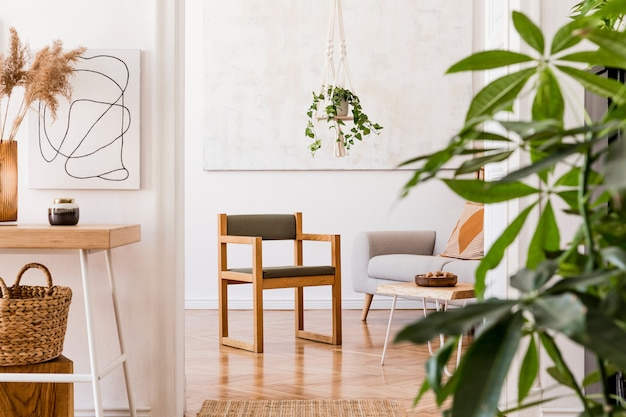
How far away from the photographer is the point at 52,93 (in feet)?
9.75

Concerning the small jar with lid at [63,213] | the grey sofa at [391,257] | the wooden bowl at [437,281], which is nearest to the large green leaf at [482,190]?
the small jar with lid at [63,213]

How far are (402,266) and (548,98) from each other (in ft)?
16.1

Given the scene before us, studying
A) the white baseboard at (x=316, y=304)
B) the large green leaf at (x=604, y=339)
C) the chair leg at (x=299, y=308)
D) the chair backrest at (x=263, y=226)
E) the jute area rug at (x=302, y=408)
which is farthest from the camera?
the white baseboard at (x=316, y=304)

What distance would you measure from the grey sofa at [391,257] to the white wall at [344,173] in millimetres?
503

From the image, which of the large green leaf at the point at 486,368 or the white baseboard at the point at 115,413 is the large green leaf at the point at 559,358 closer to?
the large green leaf at the point at 486,368

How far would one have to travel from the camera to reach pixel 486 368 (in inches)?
21.8

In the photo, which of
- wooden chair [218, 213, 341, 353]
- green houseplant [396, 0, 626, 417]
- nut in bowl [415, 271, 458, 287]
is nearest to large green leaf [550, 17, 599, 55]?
green houseplant [396, 0, 626, 417]

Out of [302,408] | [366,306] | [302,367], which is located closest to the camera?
[302,408]

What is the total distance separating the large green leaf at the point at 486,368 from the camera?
0.54 metres

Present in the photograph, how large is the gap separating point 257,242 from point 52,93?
7.21 feet

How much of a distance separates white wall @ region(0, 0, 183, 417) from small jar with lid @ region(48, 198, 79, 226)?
0.28 metres

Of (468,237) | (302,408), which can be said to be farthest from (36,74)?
(468,237)

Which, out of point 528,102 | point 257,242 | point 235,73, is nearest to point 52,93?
point 528,102

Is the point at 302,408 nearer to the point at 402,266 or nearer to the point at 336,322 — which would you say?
the point at 336,322
